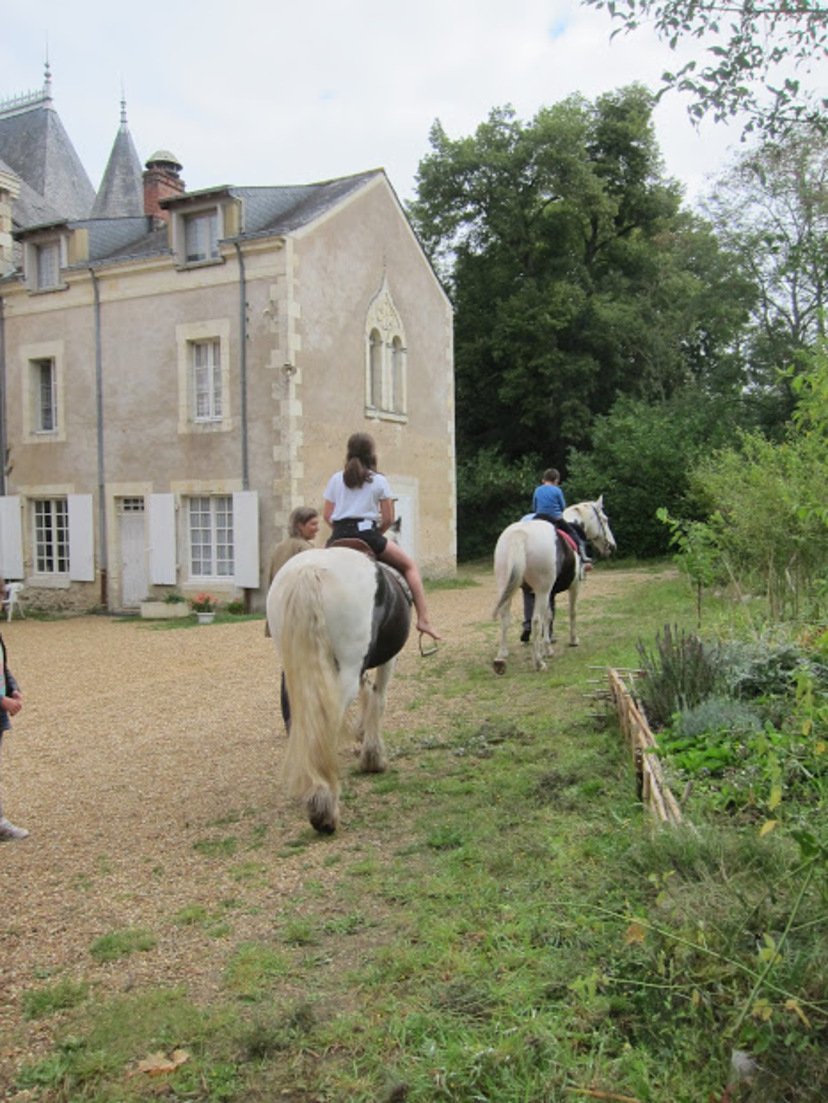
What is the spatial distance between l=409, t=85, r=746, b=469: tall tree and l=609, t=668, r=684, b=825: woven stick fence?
66.3 feet

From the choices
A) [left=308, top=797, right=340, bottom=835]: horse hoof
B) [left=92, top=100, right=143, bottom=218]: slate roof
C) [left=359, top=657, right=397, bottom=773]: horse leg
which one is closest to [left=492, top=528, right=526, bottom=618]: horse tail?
[left=359, top=657, right=397, bottom=773]: horse leg

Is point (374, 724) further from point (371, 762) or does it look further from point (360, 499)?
point (360, 499)

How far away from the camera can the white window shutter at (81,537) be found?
16.7 m

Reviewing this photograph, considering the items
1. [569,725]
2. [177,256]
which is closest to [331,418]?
[177,256]

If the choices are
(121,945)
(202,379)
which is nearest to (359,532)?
(121,945)

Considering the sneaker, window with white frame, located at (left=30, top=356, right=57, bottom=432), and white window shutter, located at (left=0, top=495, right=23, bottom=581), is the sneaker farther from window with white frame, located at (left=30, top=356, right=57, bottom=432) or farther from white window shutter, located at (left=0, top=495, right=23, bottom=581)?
window with white frame, located at (left=30, top=356, right=57, bottom=432)

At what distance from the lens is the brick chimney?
734 inches

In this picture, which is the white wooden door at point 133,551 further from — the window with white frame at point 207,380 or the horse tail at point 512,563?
the horse tail at point 512,563

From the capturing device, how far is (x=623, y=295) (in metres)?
25.5

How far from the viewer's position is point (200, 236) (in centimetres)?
1595

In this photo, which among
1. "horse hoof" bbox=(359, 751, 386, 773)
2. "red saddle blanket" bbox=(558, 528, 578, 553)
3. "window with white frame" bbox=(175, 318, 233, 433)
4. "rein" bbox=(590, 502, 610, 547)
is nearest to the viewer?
"horse hoof" bbox=(359, 751, 386, 773)

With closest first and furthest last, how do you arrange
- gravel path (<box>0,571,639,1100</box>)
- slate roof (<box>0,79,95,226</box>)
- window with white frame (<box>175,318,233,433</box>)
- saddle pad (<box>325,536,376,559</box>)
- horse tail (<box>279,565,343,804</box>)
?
gravel path (<box>0,571,639,1100</box>), horse tail (<box>279,565,343,804</box>), saddle pad (<box>325,536,376,559</box>), window with white frame (<box>175,318,233,433</box>), slate roof (<box>0,79,95,226</box>)

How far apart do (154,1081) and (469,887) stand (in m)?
1.36

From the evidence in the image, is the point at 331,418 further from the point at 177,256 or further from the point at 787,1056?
the point at 787,1056
